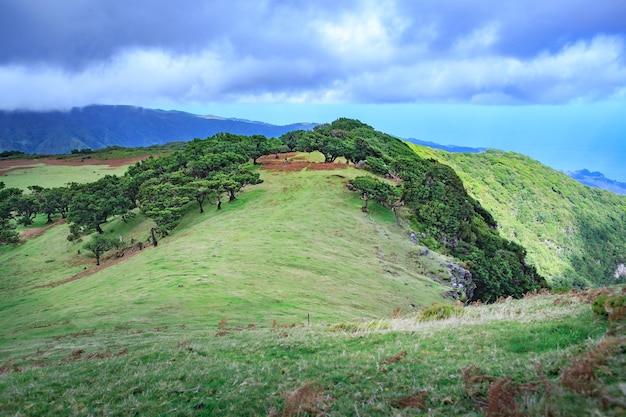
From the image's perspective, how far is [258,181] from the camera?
64812 millimetres

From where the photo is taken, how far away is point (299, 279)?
107 ft

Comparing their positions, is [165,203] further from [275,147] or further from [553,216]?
[553,216]

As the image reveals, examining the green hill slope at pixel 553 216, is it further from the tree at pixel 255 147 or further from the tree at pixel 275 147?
the tree at pixel 255 147

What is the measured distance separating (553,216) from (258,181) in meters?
135

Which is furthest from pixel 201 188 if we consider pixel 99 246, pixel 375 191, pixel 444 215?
pixel 444 215

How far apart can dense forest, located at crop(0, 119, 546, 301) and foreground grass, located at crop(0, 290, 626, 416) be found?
1238 inches

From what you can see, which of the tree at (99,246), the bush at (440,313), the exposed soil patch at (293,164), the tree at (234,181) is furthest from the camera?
the exposed soil patch at (293,164)

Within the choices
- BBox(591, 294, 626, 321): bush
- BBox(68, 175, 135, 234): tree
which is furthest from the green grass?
BBox(591, 294, 626, 321): bush

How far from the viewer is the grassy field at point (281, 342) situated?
778 cm

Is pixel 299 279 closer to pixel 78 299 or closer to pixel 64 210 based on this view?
pixel 78 299

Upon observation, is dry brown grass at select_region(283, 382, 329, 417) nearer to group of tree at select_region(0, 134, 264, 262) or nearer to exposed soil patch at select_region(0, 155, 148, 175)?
group of tree at select_region(0, 134, 264, 262)

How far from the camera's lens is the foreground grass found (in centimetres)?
724

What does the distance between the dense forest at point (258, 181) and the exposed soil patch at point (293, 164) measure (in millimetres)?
3309

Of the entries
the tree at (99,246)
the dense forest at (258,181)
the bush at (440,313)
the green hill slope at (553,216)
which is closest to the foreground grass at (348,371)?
the bush at (440,313)
